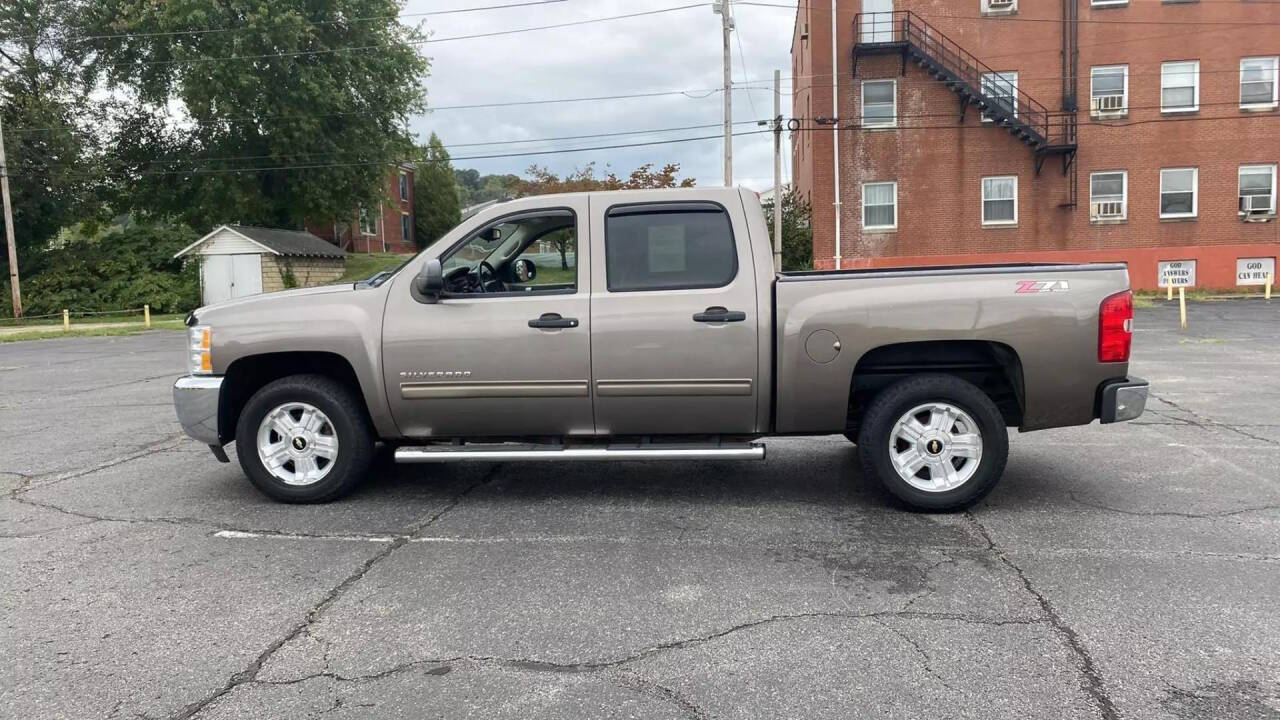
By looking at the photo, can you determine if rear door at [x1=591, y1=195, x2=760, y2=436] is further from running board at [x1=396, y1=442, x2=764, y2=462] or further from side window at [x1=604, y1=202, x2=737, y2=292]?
running board at [x1=396, y1=442, x2=764, y2=462]

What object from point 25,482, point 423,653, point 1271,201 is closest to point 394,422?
point 423,653

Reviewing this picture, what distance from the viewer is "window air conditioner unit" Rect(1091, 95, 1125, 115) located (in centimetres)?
2891

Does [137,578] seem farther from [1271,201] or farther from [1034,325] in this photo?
[1271,201]

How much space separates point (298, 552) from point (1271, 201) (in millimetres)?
33735

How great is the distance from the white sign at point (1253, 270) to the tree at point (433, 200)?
49.6 meters

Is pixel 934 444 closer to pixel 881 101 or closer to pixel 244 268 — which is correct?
pixel 881 101

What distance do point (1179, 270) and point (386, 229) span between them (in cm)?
4813

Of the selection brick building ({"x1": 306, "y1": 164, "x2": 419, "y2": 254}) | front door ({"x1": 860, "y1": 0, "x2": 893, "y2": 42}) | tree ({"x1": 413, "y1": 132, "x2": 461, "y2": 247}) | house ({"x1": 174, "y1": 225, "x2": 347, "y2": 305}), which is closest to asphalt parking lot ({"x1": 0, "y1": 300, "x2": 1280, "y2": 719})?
front door ({"x1": 860, "y1": 0, "x2": 893, "y2": 42})

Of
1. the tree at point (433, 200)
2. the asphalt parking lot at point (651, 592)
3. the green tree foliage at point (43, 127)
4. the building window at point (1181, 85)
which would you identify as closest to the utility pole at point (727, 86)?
the building window at point (1181, 85)

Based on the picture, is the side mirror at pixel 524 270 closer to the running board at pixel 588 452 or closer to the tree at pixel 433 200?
the running board at pixel 588 452

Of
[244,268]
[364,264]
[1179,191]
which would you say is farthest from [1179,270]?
[364,264]

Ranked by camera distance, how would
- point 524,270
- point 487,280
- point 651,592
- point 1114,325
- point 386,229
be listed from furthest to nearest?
1. point 386,229
2. point 524,270
3. point 487,280
4. point 1114,325
5. point 651,592

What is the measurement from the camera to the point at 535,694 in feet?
10.5

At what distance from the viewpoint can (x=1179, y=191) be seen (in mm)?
29078
